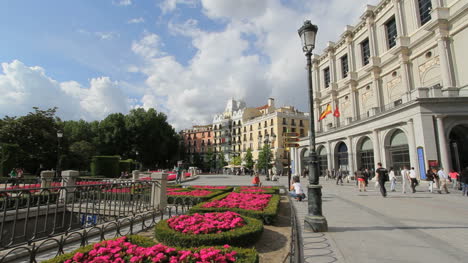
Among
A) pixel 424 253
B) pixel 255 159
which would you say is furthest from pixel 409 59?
pixel 255 159

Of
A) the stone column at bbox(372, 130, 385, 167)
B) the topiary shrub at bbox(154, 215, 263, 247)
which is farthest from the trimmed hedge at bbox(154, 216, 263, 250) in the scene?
the stone column at bbox(372, 130, 385, 167)

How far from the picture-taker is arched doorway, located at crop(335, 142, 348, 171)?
3109 cm

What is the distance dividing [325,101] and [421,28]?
17.8 meters

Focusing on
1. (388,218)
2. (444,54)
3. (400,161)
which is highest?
A: (444,54)

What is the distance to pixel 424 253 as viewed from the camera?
4637 millimetres

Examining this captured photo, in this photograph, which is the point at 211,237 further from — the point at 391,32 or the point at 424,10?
the point at 391,32

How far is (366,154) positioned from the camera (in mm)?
27250

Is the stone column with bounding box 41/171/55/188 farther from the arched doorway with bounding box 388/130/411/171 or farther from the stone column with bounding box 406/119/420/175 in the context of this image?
the arched doorway with bounding box 388/130/411/171

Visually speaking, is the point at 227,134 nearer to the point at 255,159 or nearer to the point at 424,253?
the point at 255,159

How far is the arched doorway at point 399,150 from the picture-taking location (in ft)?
70.7

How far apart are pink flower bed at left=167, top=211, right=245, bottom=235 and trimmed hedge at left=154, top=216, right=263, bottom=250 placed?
0.17 meters

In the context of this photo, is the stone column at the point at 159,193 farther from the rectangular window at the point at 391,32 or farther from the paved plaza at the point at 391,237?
the rectangular window at the point at 391,32

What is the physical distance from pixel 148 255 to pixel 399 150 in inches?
999

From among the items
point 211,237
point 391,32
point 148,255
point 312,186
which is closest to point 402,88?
point 391,32
